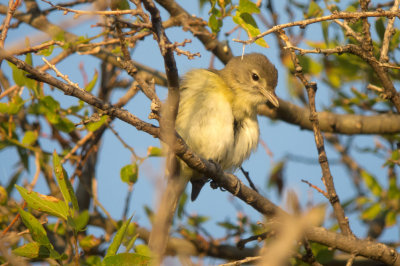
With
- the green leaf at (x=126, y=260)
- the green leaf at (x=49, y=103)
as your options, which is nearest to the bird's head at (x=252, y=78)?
the green leaf at (x=49, y=103)

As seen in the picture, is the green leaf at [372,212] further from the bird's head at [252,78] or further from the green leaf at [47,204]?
the green leaf at [47,204]

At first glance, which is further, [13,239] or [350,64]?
[350,64]

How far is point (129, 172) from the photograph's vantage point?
165 inches

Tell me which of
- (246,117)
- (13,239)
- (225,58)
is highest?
(225,58)

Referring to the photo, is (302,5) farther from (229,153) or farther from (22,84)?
(22,84)

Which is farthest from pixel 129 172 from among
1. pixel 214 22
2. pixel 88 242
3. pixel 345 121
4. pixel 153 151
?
pixel 345 121

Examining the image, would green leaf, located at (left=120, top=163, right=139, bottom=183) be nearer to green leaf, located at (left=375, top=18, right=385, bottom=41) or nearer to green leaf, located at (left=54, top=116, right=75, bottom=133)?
green leaf, located at (left=54, top=116, right=75, bottom=133)

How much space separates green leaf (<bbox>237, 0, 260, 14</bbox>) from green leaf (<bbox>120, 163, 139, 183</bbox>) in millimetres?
1600

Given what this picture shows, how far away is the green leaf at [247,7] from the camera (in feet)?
A: 11.6

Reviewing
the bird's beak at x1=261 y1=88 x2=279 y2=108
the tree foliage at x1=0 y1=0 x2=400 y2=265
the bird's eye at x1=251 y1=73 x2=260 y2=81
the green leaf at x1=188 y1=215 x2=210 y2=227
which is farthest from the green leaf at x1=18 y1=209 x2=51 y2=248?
the bird's eye at x1=251 y1=73 x2=260 y2=81

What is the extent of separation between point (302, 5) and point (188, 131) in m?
2.01

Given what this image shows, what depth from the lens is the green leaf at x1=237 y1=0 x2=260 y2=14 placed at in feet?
11.6

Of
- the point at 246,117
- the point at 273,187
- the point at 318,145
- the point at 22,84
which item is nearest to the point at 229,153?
the point at 246,117

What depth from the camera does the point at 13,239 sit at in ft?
10.6
